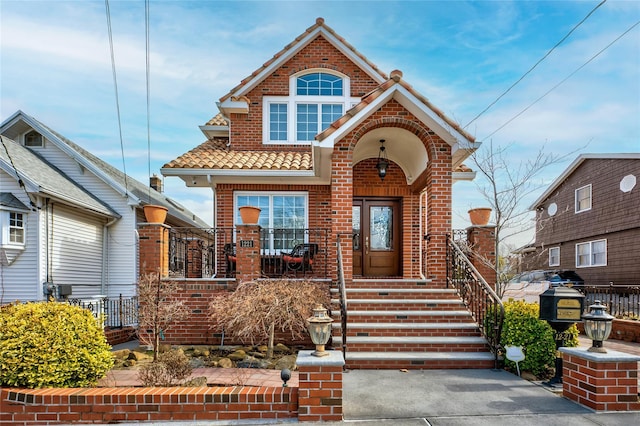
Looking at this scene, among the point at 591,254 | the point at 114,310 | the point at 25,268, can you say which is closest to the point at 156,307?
the point at 114,310

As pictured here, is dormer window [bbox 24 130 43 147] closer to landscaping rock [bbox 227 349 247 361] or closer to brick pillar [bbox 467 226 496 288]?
landscaping rock [bbox 227 349 247 361]

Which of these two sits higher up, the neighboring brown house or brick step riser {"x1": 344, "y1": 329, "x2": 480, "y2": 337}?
the neighboring brown house

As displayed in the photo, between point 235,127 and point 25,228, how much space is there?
22.3 feet

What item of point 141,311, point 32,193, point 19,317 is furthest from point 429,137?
point 32,193

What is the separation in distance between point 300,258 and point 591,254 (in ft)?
60.8

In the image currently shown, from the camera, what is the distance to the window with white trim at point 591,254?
19.9 m

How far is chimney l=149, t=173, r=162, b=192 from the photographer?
2280cm

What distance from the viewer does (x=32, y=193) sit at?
1155 cm

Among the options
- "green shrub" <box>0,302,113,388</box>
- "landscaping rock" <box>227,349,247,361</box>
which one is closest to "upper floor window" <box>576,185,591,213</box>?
"landscaping rock" <box>227,349,247,361</box>

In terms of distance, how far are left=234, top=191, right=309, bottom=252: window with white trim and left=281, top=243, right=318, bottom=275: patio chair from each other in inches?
Result: 34.6

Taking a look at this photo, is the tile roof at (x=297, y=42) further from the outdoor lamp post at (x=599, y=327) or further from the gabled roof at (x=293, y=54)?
the outdoor lamp post at (x=599, y=327)

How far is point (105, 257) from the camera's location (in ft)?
47.8

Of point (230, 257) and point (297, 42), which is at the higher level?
point (297, 42)

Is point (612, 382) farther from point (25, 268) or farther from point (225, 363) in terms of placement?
point (25, 268)
